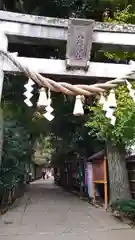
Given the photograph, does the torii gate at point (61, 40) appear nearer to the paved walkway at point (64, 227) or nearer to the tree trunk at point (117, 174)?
the paved walkway at point (64, 227)

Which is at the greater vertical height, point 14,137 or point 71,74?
point 71,74

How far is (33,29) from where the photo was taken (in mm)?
4250

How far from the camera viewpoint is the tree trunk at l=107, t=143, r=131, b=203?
10109mm

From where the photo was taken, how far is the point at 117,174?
1032cm

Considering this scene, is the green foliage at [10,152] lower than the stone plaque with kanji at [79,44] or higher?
lower

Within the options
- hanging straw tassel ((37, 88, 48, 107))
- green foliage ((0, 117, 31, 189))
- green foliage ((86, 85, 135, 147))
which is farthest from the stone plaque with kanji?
green foliage ((0, 117, 31, 189))

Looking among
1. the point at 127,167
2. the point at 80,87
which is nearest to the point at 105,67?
the point at 80,87

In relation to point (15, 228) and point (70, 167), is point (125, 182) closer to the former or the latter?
point (15, 228)

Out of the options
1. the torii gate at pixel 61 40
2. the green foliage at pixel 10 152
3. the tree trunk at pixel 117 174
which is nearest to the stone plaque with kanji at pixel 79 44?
the torii gate at pixel 61 40

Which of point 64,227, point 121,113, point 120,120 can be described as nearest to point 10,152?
point 64,227

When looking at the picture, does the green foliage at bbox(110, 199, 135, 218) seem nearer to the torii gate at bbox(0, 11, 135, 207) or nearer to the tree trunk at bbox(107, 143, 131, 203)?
the tree trunk at bbox(107, 143, 131, 203)

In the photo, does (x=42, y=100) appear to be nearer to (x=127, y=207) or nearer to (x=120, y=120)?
(x=120, y=120)

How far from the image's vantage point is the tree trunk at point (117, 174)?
33.2 ft

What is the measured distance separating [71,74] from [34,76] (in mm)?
618
